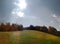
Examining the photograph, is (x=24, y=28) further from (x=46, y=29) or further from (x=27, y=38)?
(x=46, y=29)

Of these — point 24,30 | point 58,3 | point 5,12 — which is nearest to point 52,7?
point 58,3

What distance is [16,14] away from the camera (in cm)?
248

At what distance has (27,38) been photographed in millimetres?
2367

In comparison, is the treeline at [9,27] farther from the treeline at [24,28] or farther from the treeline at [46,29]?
the treeline at [46,29]

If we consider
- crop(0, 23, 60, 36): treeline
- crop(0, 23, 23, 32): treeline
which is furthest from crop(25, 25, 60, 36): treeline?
crop(0, 23, 23, 32): treeline

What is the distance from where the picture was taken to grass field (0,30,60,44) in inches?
92.0

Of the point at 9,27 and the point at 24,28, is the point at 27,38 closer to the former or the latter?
the point at 24,28

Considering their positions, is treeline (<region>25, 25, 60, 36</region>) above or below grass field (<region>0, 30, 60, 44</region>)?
above

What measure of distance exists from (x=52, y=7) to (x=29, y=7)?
0.37m

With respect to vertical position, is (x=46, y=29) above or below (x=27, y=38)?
above

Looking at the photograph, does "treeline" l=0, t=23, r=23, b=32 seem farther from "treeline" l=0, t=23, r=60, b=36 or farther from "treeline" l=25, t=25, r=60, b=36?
"treeline" l=25, t=25, r=60, b=36

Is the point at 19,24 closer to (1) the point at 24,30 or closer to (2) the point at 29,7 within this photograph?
(1) the point at 24,30

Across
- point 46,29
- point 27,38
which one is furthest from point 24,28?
point 46,29

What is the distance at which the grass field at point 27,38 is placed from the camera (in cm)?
234
